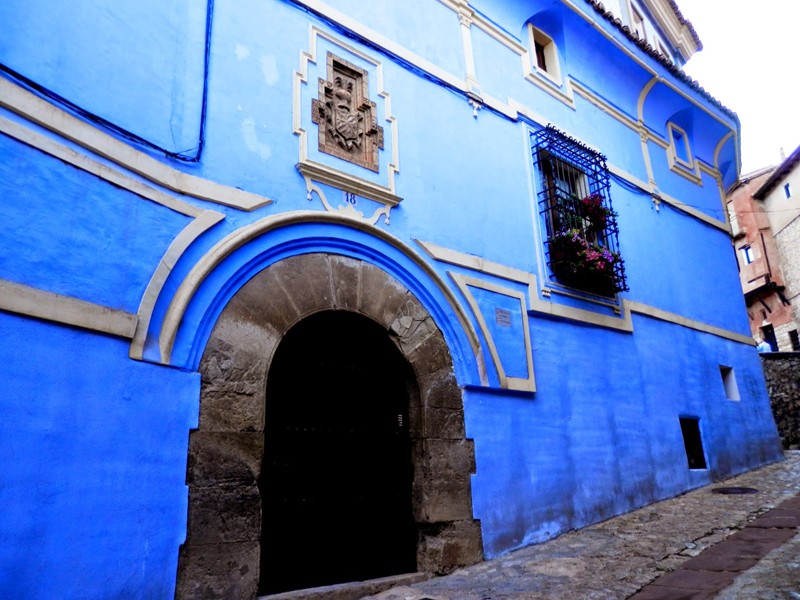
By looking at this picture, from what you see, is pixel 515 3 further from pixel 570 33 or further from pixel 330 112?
pixel 330 112

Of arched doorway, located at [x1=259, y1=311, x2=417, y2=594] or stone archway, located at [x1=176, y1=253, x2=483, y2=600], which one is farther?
arched doorway, located at [x1=259, y1=311, x2=417, y2=594]

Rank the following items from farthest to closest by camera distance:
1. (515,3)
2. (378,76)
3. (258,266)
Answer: (515,3), (378,76), (258,266)

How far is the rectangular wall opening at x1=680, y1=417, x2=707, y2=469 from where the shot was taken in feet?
24.5

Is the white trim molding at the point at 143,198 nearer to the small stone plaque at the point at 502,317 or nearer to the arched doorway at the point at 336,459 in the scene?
the arched doorway at the point at 336,459

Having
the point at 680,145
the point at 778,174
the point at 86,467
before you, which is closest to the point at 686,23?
the point at 680,145

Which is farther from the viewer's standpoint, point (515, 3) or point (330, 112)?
point (515, 3)

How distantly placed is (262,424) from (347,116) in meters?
2.57

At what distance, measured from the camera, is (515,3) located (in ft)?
22.7

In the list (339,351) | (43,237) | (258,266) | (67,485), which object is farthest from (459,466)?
(43,237)

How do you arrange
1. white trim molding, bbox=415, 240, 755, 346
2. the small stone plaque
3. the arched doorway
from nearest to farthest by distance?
the arched doorway, white trim molding, bbox=415, 240, 755, 346, the small stone plaque

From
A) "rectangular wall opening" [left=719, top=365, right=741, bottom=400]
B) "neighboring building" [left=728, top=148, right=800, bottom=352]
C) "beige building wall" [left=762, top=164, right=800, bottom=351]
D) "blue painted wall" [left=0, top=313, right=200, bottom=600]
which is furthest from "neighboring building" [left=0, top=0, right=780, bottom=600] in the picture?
"neighboring building" [left=728, top=148, right=800, bottom=352]

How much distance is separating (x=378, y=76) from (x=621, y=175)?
4.00 metres

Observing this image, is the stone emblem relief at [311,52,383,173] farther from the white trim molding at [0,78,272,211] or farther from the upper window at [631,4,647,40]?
the upper window at [631,4,647,40]

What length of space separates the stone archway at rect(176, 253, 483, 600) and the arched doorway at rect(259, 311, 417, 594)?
0.40ft
